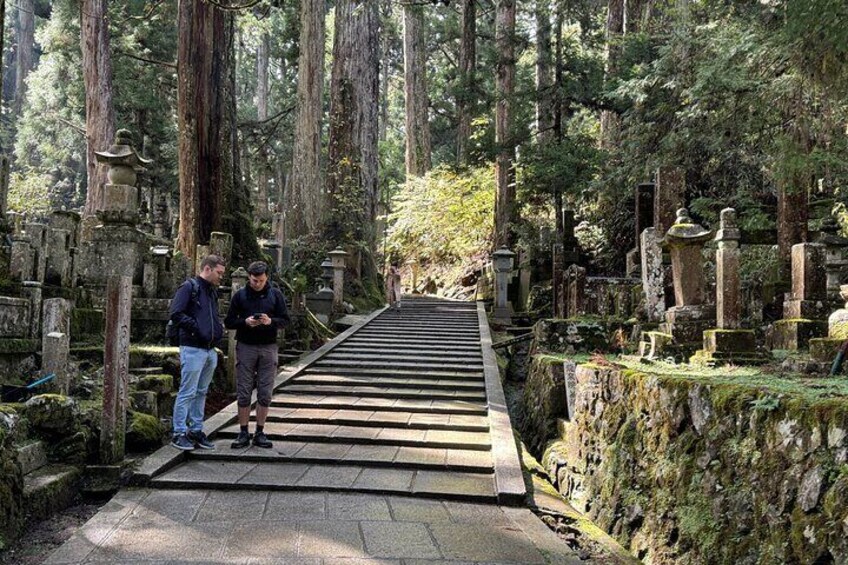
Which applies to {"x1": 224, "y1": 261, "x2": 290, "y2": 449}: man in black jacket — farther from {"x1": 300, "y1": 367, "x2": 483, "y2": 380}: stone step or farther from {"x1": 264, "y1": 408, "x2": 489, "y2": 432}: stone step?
{"x1": 300, "y1": 367, "x2": 483, "y2": 380}: stone step

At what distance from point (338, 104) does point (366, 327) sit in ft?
23.8

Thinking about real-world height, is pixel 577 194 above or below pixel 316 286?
above

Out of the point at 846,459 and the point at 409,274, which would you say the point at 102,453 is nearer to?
the point at 846,459

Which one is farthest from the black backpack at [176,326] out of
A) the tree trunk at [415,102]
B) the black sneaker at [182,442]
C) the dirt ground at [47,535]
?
the tree trunk at [415,102]

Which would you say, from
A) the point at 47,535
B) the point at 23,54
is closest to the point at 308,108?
the point at 47,535

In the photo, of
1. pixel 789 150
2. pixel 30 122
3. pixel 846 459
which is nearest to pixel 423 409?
pixel 846 459

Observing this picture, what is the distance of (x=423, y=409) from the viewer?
7.45 meters

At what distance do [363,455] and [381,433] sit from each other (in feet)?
2.61

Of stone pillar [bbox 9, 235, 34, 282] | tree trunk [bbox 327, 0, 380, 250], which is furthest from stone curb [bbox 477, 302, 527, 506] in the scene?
tree trunk [bbox 327, 0, 380, 250]

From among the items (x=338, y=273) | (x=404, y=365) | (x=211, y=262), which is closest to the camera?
(x=211, y=262)

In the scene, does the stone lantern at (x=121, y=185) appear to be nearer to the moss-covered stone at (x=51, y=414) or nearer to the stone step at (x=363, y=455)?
the stone step at (x=363, y=455)

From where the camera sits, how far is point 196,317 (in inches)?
199

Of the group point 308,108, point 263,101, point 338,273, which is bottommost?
point 338,273

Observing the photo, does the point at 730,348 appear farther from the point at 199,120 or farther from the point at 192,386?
the point at 199,120
